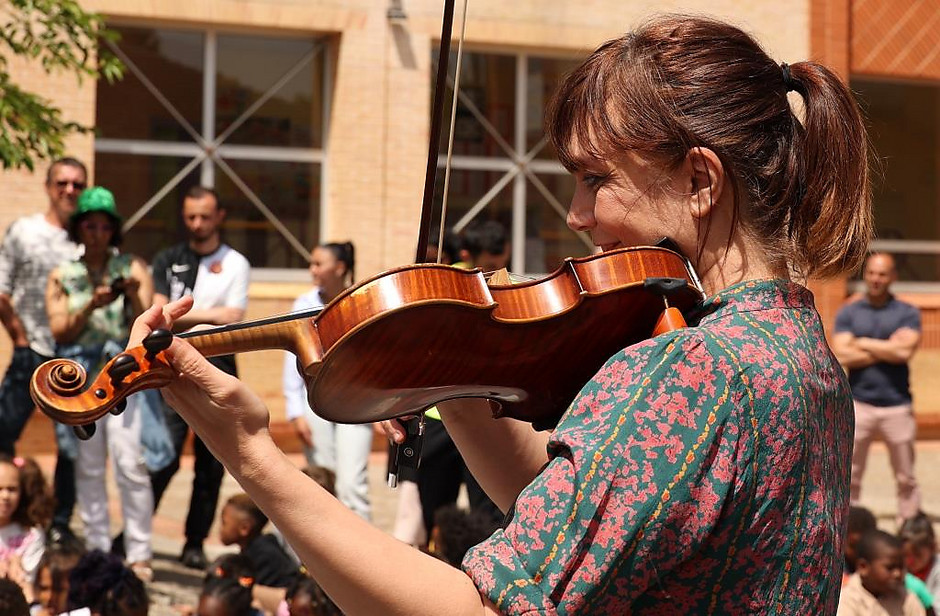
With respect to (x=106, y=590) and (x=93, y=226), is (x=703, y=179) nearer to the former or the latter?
(x=106, y=590)

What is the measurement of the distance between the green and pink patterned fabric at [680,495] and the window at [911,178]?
1301 centimetres

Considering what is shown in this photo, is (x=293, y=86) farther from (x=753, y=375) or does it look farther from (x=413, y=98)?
(x=753, y=375)

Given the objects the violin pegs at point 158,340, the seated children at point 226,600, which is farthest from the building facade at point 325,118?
the violin pegs at point 158,340

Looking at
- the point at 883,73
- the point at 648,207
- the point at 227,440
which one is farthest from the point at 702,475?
the point at 883,73

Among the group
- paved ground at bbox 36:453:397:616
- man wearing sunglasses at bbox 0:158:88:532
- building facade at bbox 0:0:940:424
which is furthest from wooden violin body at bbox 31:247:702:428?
building facade at bbox 0:0:940:424

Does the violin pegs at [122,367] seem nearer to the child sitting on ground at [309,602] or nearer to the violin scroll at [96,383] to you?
the violin scroll at [96,383]

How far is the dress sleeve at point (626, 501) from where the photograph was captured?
1.49 meters

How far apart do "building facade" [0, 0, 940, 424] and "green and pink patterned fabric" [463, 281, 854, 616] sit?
9281mm

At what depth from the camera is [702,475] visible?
1.50 m

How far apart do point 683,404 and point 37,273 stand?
18.2ft

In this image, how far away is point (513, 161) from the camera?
41.4 feet

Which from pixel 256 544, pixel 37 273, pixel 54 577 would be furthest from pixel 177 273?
pixel 54 577

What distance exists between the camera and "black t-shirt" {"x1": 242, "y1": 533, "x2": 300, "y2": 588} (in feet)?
18.0

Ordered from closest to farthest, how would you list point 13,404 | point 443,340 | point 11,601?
1. point 443,340
2. point 11,601
3. point 13,404
